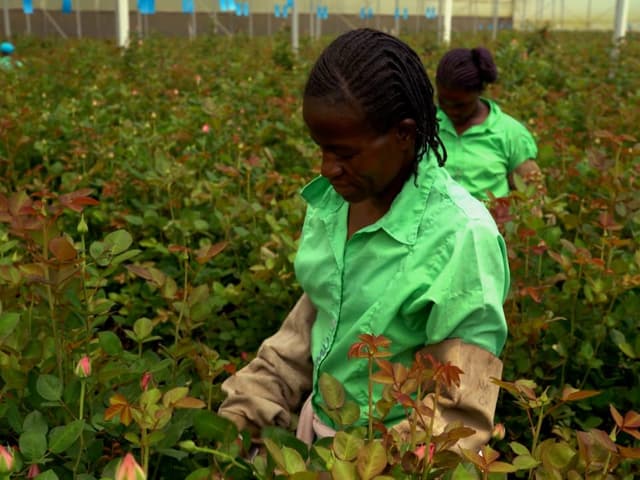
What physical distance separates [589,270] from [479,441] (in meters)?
0.87

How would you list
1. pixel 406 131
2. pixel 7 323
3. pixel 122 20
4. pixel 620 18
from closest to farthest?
pixel 7 323, pixel 406 131, pixel 122 20, pixel 620 18

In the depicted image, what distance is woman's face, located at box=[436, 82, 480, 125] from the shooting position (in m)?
3.05

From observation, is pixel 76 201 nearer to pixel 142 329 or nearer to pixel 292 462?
pixel 142 329

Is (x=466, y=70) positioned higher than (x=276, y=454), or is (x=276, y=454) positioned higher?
(x=466, y=70)

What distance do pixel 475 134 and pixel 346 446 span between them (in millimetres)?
2319

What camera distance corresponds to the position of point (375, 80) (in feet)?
3.87

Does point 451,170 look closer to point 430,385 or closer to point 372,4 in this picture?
point 430,385

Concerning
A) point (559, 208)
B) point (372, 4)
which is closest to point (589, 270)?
point (559, 208)

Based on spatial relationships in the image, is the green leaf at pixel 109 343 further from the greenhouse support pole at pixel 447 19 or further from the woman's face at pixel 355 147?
the greenhouse support pole at pixel 447 19

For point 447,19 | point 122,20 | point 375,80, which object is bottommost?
point 375,80

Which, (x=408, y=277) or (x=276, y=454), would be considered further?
(x=408, y=277)

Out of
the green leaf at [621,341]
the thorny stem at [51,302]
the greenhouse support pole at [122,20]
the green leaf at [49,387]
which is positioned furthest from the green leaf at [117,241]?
the greenhouse support pole at [122,20]

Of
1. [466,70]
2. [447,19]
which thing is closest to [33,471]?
[466,70]

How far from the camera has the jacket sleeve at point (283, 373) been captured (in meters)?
1.43
